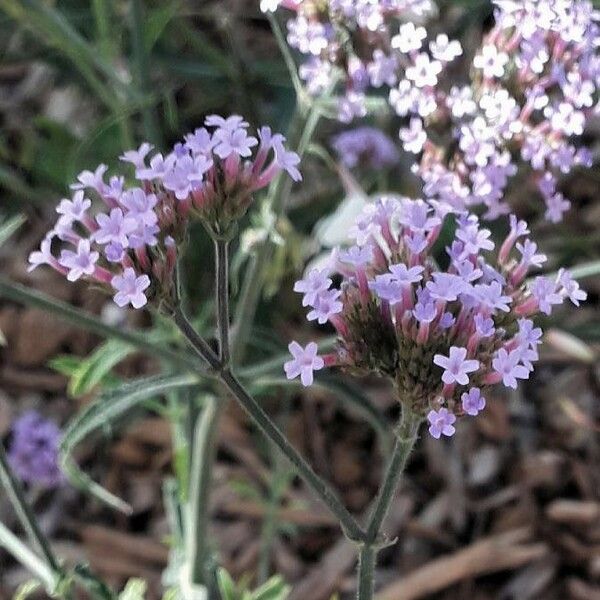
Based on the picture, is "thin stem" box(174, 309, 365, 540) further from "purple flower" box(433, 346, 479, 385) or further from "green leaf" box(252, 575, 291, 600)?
"green leaf" box(252, 575, 291, 600)

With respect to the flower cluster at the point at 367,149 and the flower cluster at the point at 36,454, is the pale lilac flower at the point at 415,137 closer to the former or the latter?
the flower cluster at the point at 367,149

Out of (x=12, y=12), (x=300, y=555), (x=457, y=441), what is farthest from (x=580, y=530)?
(x=12, y=12)

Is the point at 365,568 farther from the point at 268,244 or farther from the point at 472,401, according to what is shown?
the point at 268,244

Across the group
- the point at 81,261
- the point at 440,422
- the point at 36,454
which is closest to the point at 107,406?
the point at 81,261

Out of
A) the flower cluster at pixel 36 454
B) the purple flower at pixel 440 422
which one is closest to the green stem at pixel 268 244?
the purple flower at pixel 440 422

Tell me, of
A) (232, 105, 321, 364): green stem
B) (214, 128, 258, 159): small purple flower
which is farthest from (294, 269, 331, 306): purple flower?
(232, 105, 321, 364): green stem

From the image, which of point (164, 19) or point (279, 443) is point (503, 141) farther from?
point (164, 19)
